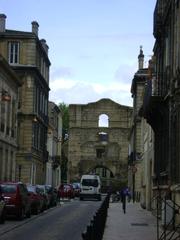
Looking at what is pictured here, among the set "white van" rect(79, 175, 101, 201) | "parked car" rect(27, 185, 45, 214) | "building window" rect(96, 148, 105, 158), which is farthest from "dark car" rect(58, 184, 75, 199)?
"building window" rect(96, 148, 105, 158)

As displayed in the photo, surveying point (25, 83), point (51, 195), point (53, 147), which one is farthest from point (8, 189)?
point (53, 147)

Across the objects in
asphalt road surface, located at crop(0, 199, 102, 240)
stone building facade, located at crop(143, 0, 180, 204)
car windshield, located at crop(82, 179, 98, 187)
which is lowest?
asphalt road surface, located at crop(0, 199, 102, 240)

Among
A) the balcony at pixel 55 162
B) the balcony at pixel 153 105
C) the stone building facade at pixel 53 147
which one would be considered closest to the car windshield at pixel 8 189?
the balcony at pixel 153 105

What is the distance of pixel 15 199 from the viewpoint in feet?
96.9

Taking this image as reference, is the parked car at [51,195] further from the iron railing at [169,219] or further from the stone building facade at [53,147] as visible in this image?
the stone building facade at [53,147]

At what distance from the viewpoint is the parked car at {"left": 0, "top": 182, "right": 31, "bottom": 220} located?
2948cm

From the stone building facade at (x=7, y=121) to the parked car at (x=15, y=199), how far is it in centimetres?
1795

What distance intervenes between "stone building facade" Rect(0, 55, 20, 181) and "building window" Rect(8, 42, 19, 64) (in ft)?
24.8

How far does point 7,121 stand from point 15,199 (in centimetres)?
2504

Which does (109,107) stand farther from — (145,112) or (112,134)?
(145,112)

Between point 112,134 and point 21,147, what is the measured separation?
128 ft

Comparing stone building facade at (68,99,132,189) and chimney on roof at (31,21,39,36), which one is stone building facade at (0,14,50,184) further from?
stone building facade at (68,99,132,189)

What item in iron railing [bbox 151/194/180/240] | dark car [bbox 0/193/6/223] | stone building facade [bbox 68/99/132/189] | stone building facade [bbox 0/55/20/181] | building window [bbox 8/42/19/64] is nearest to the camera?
iron railing [bbox 151/194/180/240]

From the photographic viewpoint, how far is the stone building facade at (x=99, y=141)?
333 feet
